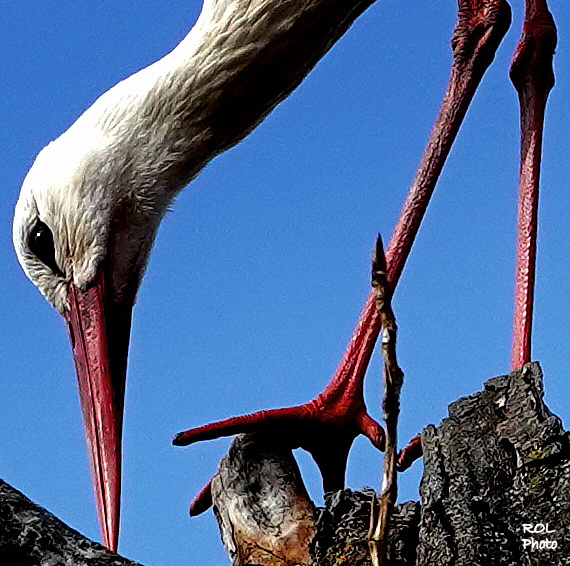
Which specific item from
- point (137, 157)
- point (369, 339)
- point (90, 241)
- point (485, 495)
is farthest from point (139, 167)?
point (485, 495)

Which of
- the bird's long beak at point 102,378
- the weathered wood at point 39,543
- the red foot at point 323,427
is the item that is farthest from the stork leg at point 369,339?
the weathered wood at point 39,543

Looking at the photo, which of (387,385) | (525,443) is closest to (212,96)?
(525,443)

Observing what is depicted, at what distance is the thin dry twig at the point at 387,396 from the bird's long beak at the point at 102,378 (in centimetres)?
150

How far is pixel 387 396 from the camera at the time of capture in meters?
1.19

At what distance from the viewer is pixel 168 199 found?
2949 millimetres

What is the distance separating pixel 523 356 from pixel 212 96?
95 centimetres

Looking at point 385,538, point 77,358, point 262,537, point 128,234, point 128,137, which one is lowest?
point 385,538

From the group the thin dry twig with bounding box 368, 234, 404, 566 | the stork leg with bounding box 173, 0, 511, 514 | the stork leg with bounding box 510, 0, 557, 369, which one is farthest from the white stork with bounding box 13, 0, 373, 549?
the thin dry twig with bounding box 368, 234, 404, 566

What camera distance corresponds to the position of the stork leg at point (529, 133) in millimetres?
2939

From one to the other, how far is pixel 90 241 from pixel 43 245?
0.14 metres

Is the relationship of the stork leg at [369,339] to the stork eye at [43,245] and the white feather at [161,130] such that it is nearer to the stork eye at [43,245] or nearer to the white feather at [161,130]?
the white feather at [161,130]

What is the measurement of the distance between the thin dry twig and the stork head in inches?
65.5

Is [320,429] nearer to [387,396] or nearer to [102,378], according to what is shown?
[102,378]

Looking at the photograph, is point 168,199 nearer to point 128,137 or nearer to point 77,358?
point 128,137
